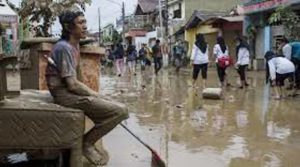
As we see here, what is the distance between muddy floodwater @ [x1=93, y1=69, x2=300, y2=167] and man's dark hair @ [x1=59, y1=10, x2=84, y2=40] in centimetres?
157

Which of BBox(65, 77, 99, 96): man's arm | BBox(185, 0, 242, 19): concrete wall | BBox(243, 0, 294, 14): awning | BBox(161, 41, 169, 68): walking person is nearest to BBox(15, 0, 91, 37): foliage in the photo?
→ BBox(65, 77, 99, 96): man's arm

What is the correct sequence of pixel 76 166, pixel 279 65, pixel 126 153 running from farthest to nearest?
1. pixel 279 65
2. pixel 126 153
3. pixel 76 166

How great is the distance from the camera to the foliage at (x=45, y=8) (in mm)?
11445

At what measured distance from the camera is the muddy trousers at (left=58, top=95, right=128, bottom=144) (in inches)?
204

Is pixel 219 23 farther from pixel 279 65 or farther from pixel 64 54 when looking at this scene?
pixel 64 54

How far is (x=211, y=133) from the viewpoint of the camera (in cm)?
839

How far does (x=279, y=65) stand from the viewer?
12.8 m

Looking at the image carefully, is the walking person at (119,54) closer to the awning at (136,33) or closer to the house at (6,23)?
the house at (6,23)

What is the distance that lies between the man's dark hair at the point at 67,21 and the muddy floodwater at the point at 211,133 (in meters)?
1.57

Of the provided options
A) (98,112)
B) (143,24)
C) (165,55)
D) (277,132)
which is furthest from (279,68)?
(143,24)

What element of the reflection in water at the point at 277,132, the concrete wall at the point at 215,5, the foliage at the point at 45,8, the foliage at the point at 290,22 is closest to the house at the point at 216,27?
the concrete wall at the point at 215,5

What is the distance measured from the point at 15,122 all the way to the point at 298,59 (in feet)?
36.7

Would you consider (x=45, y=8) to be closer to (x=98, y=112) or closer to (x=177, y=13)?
(x=98, y=112)

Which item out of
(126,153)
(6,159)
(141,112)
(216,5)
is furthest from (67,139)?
(216,5)
